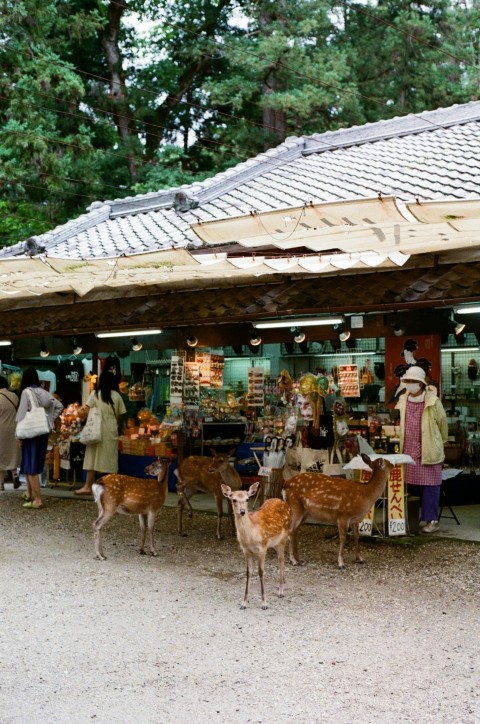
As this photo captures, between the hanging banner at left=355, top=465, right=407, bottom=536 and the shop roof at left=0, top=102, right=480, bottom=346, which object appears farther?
the hanging banner at left=355, top=465, right=407, bottom=536

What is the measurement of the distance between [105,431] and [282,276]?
3.80 meters

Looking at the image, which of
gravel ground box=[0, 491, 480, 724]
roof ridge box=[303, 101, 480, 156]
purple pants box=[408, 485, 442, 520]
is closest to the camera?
gravel ground box=[0, 491, 480, 724]

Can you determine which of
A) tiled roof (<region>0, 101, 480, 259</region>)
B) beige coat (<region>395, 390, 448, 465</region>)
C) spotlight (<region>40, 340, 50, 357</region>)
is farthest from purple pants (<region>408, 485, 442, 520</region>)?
spotlight (<region>40, 340, 50, 357</region>)

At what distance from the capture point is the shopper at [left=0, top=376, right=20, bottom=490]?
40.4 feet

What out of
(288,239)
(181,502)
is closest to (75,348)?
(181,502)

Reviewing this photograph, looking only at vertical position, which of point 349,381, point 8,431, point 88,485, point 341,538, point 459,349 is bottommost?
point 88,485

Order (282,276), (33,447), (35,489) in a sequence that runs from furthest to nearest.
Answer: (35,489)
(33,447)
(282,276)

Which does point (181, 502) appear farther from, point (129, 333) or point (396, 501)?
point (129, 333)

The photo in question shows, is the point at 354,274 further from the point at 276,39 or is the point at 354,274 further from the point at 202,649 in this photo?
the point at 276,39

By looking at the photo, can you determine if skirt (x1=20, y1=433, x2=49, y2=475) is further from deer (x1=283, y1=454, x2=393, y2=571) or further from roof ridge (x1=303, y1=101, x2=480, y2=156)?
roof ridge (x1=303, y1=101, x2=480, y2=156)

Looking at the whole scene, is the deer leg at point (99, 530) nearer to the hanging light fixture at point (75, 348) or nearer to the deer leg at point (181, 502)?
the deer leg at point (181, 502)

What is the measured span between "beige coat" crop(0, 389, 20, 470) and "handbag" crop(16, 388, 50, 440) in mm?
1517

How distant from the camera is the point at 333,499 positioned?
7457 mm

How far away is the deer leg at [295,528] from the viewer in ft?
24.8
